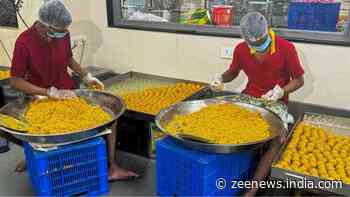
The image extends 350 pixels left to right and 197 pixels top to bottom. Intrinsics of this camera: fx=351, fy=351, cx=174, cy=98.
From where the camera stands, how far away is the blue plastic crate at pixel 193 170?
1.81 metres

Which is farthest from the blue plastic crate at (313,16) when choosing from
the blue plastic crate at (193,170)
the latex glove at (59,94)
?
the latex glove at (59,94)

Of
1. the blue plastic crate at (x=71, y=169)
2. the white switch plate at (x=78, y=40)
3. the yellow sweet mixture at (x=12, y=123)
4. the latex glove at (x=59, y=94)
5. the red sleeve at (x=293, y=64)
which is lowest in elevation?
the blue plastic crate at (x=71, y=169)

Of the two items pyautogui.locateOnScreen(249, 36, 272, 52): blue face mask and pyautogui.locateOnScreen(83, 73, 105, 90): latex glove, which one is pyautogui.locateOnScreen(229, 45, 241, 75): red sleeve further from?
pyautogui.locateOnScreen(83, 73, 105, 90): latex glove

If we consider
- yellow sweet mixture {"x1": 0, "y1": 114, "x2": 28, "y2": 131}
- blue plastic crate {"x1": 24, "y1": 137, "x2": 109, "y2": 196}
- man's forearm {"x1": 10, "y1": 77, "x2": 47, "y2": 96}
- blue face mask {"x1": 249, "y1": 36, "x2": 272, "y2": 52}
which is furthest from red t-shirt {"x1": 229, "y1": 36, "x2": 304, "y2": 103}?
yellow sweet mixture {"x1": 0, "y1": 114, "x2": 28, "y2": 131}

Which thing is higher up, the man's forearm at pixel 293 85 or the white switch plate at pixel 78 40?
the white switch plate at pixel 78 40

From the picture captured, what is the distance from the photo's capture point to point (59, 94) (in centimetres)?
238

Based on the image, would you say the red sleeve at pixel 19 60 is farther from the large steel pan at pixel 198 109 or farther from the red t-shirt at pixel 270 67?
the red t-shirt at pixel 270 67

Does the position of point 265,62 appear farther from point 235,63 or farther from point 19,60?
point 19,60

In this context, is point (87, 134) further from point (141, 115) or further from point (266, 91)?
point (266, 91)

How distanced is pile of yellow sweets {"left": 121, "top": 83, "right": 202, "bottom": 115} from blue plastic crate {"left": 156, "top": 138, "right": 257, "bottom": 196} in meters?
0.65

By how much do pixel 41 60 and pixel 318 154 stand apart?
6.20ft

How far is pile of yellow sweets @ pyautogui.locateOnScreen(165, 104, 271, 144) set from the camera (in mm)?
1873

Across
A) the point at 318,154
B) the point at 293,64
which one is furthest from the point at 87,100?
the point at 318,154

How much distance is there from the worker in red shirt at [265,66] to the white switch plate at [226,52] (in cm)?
38
